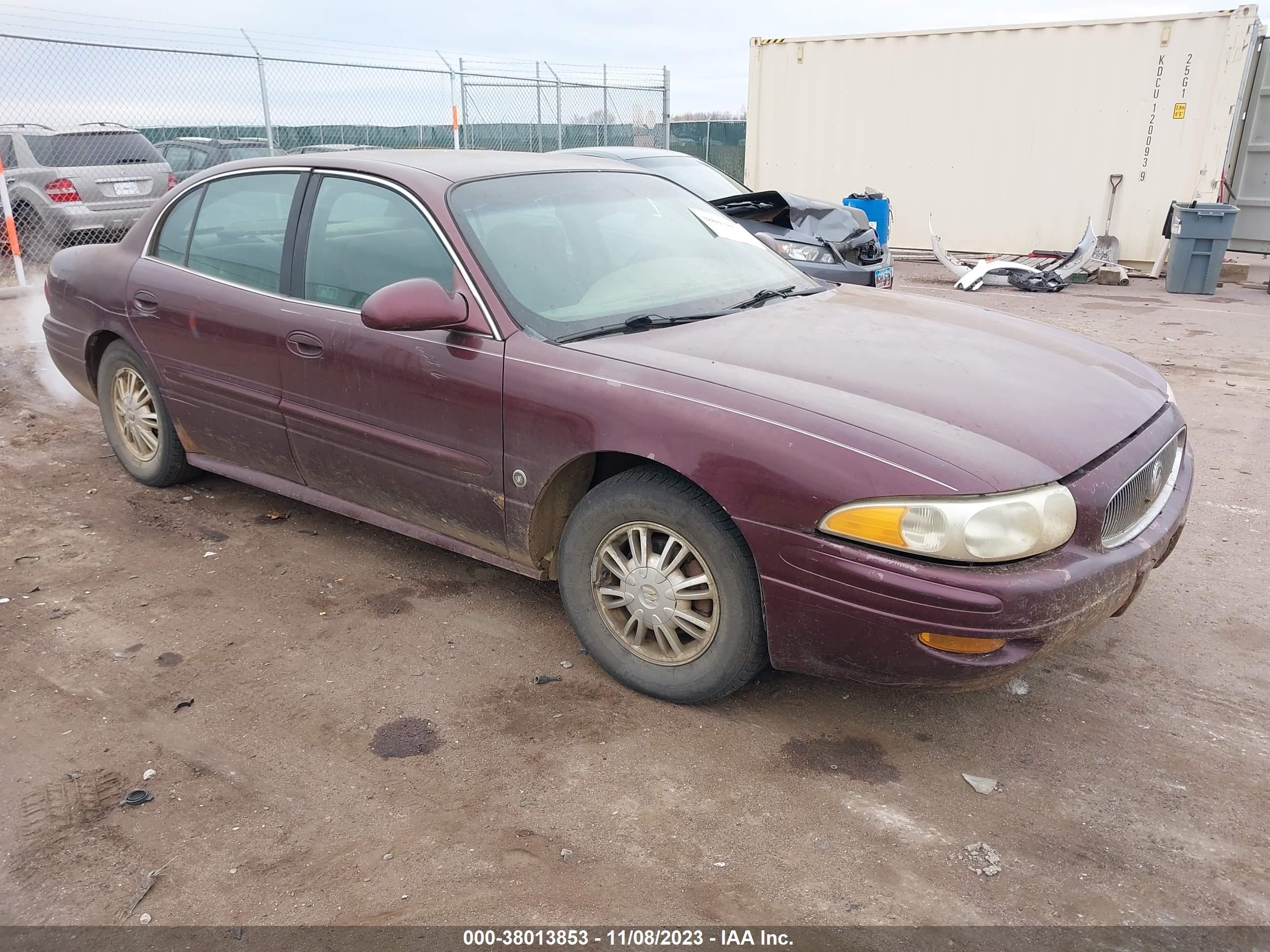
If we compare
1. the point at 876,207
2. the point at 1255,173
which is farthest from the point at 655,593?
the point at 1255,173

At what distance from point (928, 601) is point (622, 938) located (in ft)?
3.58

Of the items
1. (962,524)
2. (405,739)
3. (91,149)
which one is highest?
(91,149)

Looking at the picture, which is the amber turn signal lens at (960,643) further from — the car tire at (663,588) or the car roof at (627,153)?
the car roof at (627,153)

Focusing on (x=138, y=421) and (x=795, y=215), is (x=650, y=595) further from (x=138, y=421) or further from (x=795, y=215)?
(x=795, y=215)

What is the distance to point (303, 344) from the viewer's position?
12.2 feet

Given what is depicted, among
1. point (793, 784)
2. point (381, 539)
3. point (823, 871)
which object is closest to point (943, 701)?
point (793, 784)

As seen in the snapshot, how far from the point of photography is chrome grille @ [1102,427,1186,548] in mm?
2781

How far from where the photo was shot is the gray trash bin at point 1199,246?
A: 455 inches

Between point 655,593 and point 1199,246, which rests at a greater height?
point 1199,246

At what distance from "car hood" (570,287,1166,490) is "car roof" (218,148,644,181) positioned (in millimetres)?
1009

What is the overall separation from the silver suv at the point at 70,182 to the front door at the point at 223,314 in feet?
26.1

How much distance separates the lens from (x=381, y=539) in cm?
440

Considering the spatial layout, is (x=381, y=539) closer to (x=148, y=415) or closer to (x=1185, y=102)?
(x=148, y=415)

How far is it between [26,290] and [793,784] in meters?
10.8
